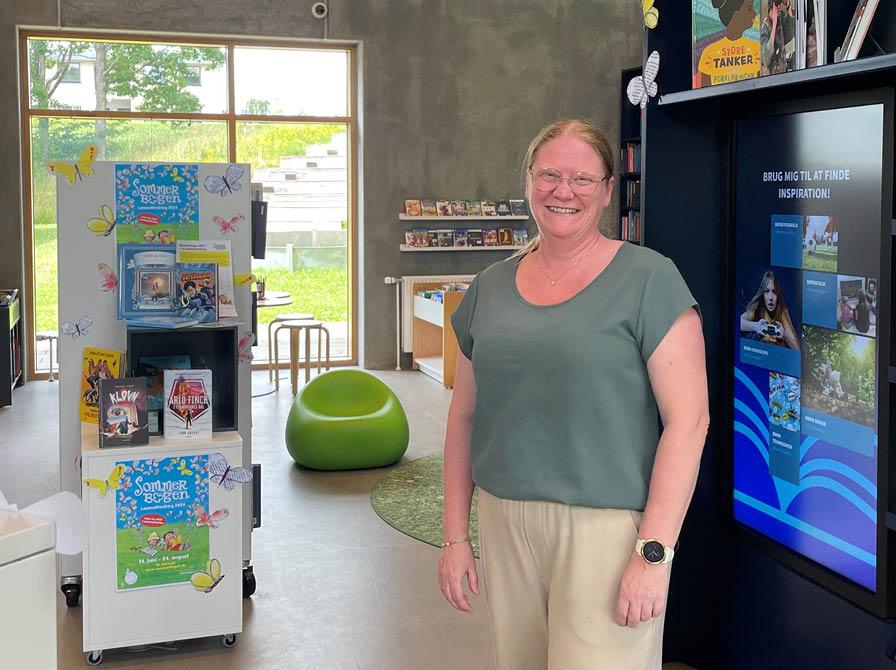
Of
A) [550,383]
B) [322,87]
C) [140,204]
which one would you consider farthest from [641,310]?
[322,87]

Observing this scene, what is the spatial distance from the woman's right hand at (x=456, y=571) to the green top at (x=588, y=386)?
22cm

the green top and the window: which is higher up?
the window

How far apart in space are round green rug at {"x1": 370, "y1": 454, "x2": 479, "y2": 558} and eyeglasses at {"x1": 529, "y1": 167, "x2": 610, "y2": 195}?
3312 millimetres

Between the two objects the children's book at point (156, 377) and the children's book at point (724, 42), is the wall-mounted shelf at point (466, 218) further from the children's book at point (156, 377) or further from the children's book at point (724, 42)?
the children's book at point (724, 42)

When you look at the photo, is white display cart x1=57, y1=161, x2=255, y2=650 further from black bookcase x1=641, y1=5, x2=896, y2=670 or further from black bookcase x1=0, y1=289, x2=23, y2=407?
black bookcase x1=0, y1=289, x2=23, y2=407

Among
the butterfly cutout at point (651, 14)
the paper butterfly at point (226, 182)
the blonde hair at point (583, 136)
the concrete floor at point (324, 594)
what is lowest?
the concrete floor at point (324, 594)

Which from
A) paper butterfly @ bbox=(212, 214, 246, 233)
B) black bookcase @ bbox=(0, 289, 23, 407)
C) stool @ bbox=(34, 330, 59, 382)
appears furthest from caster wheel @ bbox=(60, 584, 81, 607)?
stool @ bbox=(34, 330, 59, 382)

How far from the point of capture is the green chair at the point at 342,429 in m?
6.66

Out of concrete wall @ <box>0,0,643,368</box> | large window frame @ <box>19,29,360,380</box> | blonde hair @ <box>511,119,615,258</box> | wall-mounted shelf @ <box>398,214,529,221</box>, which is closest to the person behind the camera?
blonde hair @ <box>511,119,615,258</box>

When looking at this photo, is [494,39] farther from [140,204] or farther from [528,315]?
[528,315]

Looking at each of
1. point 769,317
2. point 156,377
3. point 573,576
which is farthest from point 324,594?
point 573,576

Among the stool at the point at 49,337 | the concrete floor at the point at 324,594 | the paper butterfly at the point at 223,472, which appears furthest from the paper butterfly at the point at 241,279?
the stool at the point at 49,337

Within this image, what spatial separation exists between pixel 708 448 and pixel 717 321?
0.39 meters

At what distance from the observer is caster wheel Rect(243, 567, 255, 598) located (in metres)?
4.54
